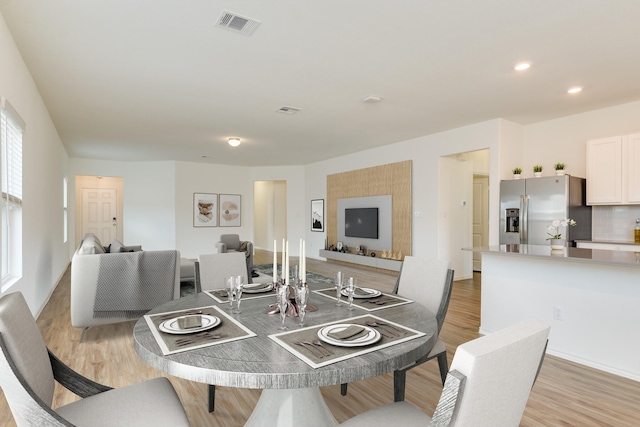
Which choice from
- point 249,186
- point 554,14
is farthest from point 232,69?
point 249,186

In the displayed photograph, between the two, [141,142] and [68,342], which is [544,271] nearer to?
[68,342]

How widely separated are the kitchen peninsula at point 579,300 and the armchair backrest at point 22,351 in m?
3.06

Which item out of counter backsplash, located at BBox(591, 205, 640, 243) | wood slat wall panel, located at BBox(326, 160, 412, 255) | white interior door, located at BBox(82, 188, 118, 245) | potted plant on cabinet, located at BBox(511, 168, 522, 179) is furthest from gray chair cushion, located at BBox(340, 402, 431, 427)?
white interior door, located at BBox(82, 188, 118, 245)

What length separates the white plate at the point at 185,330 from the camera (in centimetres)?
135

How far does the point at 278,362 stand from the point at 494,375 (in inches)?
24.6

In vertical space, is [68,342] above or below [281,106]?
below

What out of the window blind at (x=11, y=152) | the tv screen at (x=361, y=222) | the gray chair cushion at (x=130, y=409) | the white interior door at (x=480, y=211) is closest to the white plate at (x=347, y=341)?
the gray chair cushion at (x=130, y=409)

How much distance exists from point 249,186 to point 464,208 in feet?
18.9

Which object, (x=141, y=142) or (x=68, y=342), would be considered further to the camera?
(x=141, y=142)

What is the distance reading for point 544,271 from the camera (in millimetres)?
3006

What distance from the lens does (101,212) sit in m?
9.40

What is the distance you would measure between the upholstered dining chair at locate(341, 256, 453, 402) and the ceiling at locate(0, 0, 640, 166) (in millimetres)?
1756

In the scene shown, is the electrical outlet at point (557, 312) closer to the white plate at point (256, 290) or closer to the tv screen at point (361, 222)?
the white plate at point (256, 290)

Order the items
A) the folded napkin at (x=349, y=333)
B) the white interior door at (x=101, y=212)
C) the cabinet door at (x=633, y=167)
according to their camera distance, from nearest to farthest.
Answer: the folded napkin at (x=349, y=333)
the cabinet door at (x=633, y=167)
the white interior door at (x=101, y=212)
